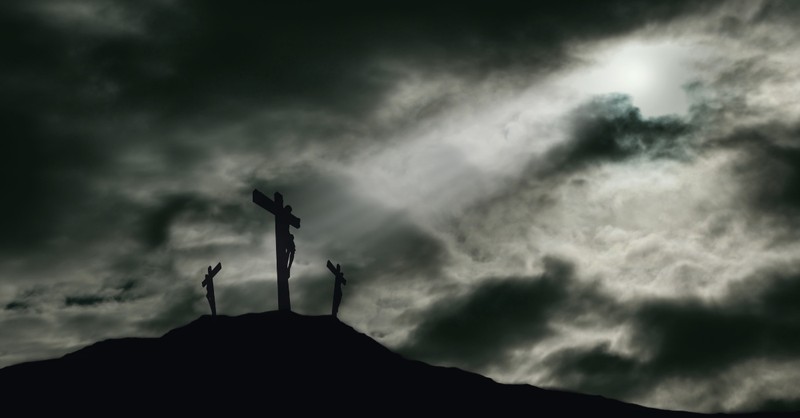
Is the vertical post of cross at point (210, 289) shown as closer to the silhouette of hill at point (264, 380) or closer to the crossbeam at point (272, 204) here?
the crossbeam at point (272, 204)

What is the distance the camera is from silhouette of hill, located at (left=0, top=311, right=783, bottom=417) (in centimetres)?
1278

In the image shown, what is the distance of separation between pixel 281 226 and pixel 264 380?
833 centimetres

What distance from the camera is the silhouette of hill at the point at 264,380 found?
12.8 metres

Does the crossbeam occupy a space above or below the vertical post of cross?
above

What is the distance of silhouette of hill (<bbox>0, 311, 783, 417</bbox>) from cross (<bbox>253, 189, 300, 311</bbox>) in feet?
16.0

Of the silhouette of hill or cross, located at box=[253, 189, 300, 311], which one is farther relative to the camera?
cross, located at box=[253, 189, 300, 311]

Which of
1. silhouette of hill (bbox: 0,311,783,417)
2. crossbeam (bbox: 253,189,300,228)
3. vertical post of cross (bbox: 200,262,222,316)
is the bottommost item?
silhouette of hill (bbox: 0,311,783,417)

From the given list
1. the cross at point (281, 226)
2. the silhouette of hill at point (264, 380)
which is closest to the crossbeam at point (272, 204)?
the cross at point (281, 226)

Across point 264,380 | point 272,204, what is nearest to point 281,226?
point 272,204

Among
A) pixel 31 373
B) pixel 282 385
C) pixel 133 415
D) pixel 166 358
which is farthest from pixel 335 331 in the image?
pixel 31 373

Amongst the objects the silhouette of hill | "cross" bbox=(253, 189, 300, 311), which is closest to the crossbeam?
"cross" bbox=(253, 189, 300, 311)

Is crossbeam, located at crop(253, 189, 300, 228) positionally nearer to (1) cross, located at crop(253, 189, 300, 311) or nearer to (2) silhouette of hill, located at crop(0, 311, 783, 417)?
(1) cross, located at crop(253, 189, 300, 311)

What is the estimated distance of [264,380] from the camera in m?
13.2

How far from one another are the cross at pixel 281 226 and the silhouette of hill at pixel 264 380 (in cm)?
489
